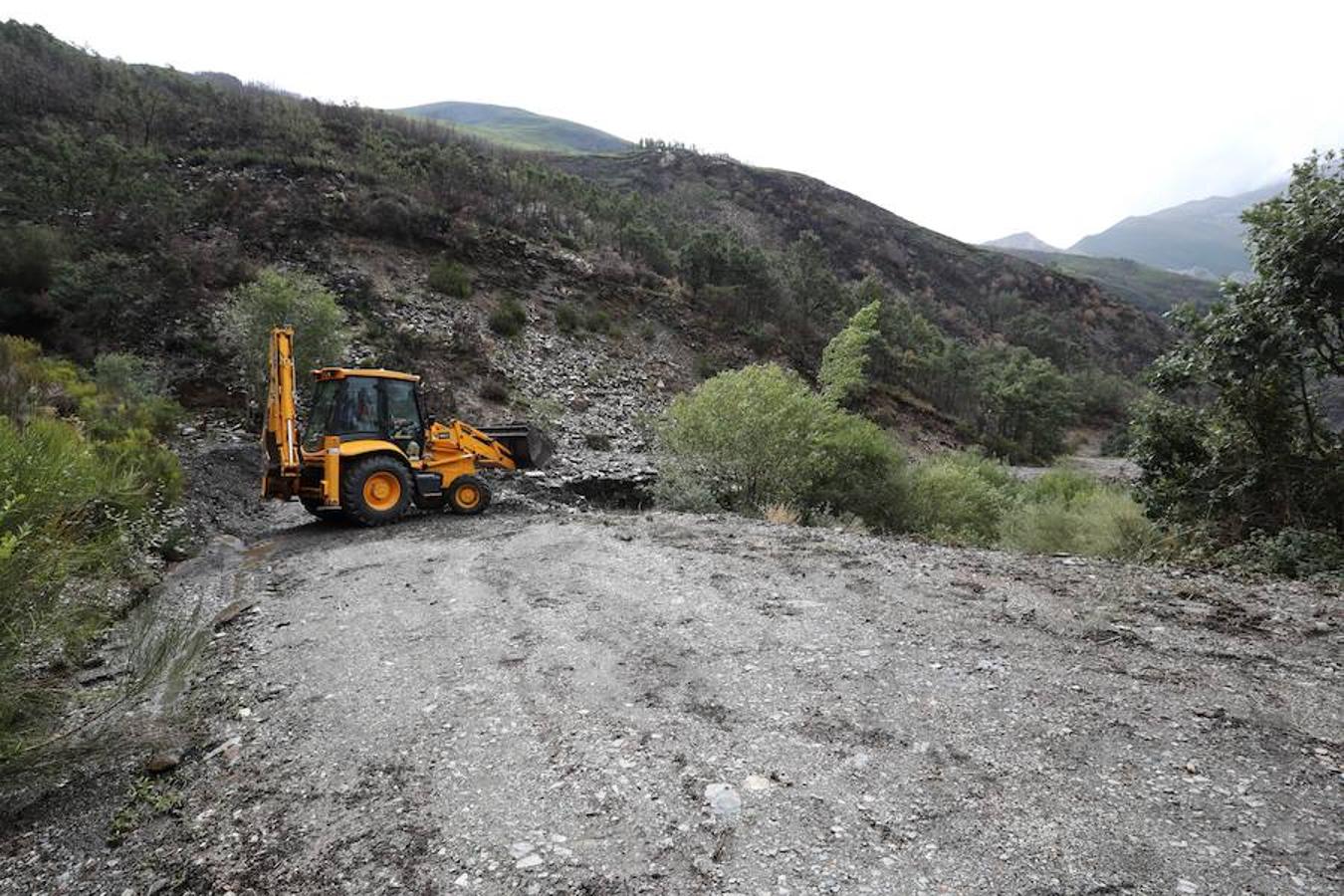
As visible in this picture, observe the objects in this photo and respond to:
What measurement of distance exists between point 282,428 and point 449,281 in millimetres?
20836

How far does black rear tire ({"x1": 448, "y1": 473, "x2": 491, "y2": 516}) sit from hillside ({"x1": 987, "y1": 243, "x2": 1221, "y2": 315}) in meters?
121

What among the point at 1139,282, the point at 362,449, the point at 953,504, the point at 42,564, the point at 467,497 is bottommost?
the point at 953,504

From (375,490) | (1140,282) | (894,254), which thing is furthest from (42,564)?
(1140,282)

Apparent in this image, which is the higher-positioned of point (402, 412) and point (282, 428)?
point (402, 412)

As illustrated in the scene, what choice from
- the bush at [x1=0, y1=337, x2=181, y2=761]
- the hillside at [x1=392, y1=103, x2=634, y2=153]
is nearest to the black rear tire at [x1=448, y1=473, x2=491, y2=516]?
the bush at [x1=0, y1=337, x2=181, y2=761]

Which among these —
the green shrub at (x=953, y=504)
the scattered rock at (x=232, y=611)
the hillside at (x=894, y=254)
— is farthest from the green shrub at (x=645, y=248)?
the scattered rock at (x=232, y=611)

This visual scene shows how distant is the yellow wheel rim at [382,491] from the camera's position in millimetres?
10617

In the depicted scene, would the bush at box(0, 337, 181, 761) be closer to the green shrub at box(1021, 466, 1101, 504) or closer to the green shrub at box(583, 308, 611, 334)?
the green shrub at box(1021, 466, 1101, 504)

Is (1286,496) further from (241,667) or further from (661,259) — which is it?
(661,259)

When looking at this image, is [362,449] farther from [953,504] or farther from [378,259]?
[378,259]

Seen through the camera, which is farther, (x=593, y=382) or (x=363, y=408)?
(x=593, y=382)

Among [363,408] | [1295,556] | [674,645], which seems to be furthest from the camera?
[363,408]

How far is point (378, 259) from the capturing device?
29125 mm

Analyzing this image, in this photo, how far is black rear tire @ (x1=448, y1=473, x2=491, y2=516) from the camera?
1160cm
